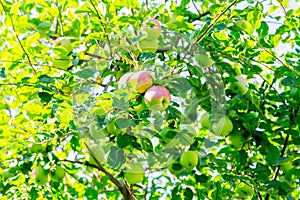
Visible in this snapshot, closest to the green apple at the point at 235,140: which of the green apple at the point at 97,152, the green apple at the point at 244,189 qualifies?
the green apple at the point at 244,189

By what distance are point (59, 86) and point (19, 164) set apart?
450 millimetres

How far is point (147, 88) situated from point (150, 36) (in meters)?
0.26

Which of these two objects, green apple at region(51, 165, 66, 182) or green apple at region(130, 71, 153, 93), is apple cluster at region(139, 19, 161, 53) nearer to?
green apple at region(130, 71, 153, 93)

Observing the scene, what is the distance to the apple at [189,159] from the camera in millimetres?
1802

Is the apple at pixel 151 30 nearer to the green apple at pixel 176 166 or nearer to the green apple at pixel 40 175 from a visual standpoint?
the green apple at pixel 176 166

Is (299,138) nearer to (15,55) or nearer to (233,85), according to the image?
(233,85)

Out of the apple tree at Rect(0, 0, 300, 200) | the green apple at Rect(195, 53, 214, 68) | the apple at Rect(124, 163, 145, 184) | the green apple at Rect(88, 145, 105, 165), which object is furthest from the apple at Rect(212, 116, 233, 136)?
the green apple at Rect(88, 145, 105, 165)

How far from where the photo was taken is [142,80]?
1414 millimetres

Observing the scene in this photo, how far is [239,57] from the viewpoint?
1.77 metres

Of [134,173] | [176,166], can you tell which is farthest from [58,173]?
[176,166]

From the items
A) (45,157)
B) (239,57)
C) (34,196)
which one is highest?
(239,57)

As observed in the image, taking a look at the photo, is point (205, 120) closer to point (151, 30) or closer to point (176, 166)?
point (176, 166)

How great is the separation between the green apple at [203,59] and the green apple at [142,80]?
331 millimetres

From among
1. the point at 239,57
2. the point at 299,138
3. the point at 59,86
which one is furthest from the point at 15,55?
the point at 299,138
